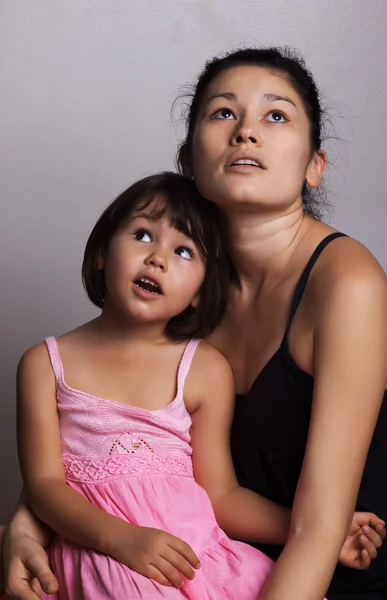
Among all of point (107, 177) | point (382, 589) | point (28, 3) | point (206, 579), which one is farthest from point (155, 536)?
point (28, 3)

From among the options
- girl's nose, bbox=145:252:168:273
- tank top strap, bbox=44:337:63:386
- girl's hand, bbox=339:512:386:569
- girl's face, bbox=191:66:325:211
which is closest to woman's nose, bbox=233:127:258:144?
girl's face, bbox=191:66:325:211

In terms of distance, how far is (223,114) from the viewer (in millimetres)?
1788

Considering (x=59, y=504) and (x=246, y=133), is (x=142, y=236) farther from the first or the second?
(x=59, y=504)

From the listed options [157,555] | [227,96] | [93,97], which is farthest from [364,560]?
[93,97]

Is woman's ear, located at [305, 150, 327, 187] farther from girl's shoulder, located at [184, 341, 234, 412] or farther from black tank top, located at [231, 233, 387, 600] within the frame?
girl's shoulder, located at [184, 341, 234, 412]

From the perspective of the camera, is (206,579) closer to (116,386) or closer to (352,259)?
(116,386)

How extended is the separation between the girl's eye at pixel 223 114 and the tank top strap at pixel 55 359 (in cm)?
48

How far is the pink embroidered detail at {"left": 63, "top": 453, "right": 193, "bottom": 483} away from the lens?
5.33 feet

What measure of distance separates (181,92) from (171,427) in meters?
1.33

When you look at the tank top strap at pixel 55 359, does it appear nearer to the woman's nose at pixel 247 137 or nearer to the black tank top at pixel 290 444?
the black tank top at pixel 290 444

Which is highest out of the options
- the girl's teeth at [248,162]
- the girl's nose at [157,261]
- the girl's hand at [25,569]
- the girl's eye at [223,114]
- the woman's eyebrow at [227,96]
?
the woman's eyebrow at [227,96]

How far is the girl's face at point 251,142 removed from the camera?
5.59ft

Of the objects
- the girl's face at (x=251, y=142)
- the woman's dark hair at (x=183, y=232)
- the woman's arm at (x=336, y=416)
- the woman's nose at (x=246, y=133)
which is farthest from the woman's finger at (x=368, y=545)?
the woman's nose at (x=246, y=133)

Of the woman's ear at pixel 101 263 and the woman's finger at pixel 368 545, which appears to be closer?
the woman's finger at pixel 368 545
